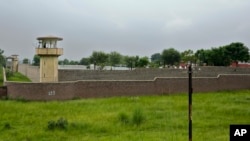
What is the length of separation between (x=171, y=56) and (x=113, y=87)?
3393 cm

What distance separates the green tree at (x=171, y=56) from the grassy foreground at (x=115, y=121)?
3622 cm

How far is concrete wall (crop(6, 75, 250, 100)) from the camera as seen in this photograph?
21469mm

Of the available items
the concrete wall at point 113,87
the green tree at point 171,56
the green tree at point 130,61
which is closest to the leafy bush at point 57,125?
the concrete wall at point 113,87

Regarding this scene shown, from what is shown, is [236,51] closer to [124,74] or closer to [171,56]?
[171,56]

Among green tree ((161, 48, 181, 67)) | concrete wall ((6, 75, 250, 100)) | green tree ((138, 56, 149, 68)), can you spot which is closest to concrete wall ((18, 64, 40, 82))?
concrete wall ((6, 75, 250, 100))

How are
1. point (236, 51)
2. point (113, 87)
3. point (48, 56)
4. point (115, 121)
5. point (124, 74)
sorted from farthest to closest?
point (236, 51) → point (124, 74) → point (48, 56) → point (113, 87) → point (115, 121)

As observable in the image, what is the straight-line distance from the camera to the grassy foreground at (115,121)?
12.1 meters

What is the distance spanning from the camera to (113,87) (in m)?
23.7

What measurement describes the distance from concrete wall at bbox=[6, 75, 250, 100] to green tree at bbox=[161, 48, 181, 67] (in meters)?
27.0

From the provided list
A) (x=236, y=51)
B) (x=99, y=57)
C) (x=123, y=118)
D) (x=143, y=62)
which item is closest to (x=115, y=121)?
(x=123, y=118)

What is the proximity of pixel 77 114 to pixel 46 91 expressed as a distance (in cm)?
559

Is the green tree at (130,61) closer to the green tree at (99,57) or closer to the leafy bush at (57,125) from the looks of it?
the green tree at (99,57)

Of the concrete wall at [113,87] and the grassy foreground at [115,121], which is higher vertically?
the concrete wall at [113,87]

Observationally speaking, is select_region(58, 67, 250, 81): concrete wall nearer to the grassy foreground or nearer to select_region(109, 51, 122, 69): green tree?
the grassy foreground
